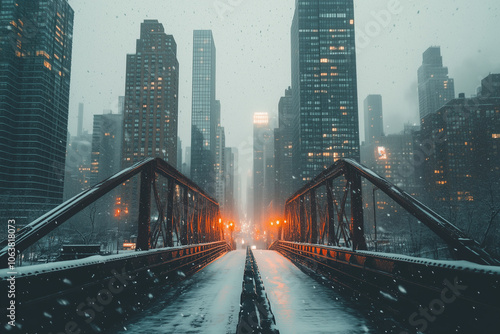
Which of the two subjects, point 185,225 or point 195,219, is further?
point 195,219

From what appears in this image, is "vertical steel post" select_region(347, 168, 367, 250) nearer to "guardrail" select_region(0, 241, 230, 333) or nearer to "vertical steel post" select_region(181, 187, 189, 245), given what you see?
"guardrail" select_region(0, 241, 230, 333)

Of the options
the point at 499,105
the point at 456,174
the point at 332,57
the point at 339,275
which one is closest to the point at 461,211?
the point at 339,275

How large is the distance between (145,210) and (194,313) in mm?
4629

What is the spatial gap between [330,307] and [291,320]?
144 cm

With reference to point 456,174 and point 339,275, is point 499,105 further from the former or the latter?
point 339,275

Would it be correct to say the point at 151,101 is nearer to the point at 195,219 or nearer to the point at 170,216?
the point at 195,219

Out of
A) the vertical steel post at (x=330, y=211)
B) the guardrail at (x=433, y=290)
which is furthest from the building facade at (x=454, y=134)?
the guardrail at (x=433, y=290)

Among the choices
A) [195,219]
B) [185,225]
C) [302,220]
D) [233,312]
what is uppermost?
[195,219]

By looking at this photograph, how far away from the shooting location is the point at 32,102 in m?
131

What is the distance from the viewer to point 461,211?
6556 centimetres

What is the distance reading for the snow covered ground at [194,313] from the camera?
573 centimetres

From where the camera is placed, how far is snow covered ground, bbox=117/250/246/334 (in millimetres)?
5727

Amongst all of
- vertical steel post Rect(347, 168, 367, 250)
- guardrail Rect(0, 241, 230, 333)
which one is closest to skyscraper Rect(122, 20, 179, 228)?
vertical steel post Rect(347, 168, 367, 250)

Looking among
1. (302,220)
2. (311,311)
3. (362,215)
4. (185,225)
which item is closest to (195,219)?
(185,225)
